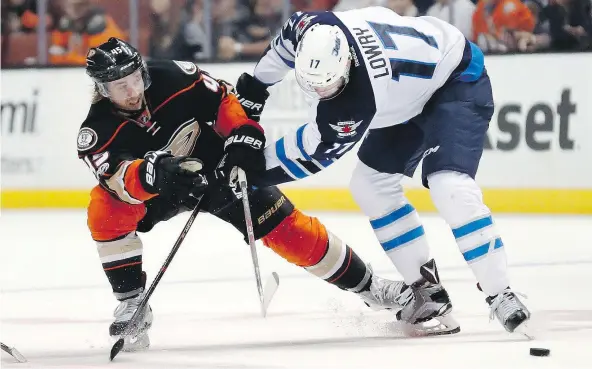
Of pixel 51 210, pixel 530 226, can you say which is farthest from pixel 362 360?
pixel 51 210

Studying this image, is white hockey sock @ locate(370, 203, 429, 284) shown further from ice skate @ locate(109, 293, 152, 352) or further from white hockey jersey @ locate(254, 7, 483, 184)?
ice skate @ locate(109, 293, 152, 352)

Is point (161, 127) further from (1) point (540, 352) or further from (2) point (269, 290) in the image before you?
(1) point (540, 352)

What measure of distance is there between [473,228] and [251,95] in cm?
92

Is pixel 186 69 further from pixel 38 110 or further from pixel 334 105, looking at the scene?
pixel 38 110

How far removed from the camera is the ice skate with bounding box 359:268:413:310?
148 inches

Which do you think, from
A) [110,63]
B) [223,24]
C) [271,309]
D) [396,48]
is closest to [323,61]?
[396,48]

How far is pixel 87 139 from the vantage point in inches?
134

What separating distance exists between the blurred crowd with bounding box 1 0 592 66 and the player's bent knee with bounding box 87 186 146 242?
12.4ft

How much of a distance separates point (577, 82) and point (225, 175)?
3726mm

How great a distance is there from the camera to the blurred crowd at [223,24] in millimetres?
6805

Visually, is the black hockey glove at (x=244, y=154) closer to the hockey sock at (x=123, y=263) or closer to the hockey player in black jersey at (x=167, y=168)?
the hockey player in black jersey at (x=167, y=168)

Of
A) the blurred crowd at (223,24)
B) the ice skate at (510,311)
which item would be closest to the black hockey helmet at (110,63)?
the ice skate at (510,311)

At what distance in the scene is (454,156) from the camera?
11.0 ft

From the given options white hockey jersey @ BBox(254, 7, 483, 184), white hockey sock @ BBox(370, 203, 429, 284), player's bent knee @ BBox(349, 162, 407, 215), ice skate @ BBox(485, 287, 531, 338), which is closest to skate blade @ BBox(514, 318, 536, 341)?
ice skate @ BBox(485, 287, 531, 338)
